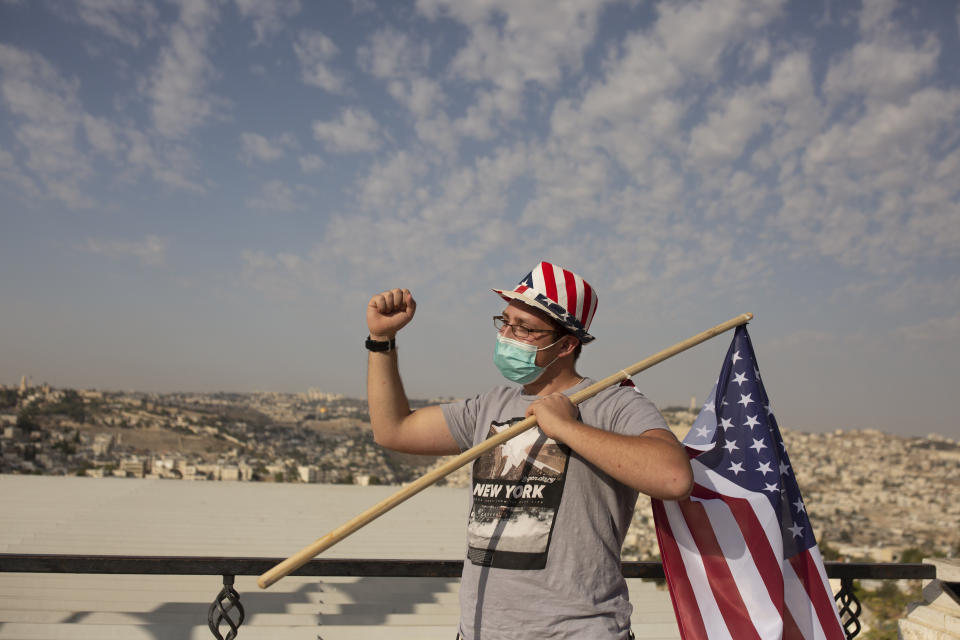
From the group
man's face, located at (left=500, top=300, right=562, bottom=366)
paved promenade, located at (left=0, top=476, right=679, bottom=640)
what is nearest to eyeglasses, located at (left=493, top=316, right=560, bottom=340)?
man's face, located at (left=500, top=300, right=562, bottom=366)

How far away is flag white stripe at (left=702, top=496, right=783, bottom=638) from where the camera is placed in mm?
2580

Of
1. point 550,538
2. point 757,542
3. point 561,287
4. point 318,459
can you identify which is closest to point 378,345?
point 561,287

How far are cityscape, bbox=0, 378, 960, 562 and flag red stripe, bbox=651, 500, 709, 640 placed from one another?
115 ft

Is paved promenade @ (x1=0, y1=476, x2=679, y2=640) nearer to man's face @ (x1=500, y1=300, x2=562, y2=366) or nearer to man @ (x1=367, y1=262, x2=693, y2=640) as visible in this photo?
man @ (x1=367, y1=262, x2=693, y2=640)

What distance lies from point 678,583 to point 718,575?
16 centimetres

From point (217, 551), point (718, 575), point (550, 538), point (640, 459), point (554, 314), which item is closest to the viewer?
point (640, 459)

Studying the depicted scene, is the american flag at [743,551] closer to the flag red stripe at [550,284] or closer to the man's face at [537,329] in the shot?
the man's face at [537,329]

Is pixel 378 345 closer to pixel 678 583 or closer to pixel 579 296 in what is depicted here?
pixel 579 296

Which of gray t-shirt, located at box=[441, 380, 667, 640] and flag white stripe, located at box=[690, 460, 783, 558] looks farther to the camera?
flag white stripe, located at box=[690, 460, 783, 558]

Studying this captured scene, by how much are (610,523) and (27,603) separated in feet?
32.6

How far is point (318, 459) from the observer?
59.6 meters

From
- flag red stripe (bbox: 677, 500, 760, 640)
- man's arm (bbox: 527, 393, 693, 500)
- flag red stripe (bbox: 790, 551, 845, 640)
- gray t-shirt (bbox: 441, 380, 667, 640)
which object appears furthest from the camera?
flag red stripe (bbox: 790, 551, 845, 640)

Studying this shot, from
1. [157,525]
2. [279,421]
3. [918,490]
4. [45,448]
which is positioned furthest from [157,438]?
[918,490]

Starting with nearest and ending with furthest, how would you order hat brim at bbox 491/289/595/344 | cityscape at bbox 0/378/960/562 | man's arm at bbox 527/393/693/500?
1. man's arm at bbox 527/393/693/500
2. hat brim at bbox 491/289/595/344
3. cityscape at bbox 0/378/960/562
